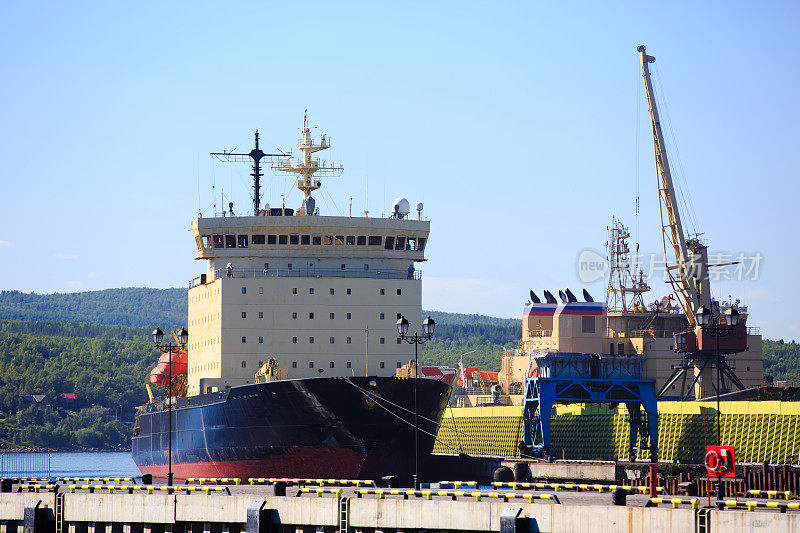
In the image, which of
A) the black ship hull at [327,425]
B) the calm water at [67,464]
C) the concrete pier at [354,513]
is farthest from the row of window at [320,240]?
the calm water at [67,464]

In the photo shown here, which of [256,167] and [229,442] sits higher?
[256,167]

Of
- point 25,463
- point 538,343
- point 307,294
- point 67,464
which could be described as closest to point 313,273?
point 307,294

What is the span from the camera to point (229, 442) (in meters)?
53.5

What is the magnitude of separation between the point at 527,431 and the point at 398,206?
12.9m

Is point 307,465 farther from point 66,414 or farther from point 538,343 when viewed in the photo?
point 66,414

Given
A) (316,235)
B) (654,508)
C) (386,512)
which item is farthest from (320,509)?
(316,235)

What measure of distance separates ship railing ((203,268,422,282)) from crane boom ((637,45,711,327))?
80.9ft

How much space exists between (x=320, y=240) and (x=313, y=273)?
179 centimetres

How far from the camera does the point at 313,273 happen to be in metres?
56.2

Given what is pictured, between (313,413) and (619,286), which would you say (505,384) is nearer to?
(619,286)

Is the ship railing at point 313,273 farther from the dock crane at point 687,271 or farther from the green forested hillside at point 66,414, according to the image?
the green forested hillside at point 66,414

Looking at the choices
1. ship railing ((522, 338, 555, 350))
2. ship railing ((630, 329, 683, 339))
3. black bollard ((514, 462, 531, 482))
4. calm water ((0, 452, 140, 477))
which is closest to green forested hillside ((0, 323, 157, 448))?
calm water ((0, 452, 140, 477))

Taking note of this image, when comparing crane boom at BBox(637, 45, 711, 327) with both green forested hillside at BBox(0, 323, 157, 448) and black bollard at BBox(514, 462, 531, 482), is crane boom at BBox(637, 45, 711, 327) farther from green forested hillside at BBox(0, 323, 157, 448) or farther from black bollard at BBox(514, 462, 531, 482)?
green forested hillside at BBox(0, 323, 157, 448)

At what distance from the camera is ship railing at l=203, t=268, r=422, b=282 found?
56188 millimetres
